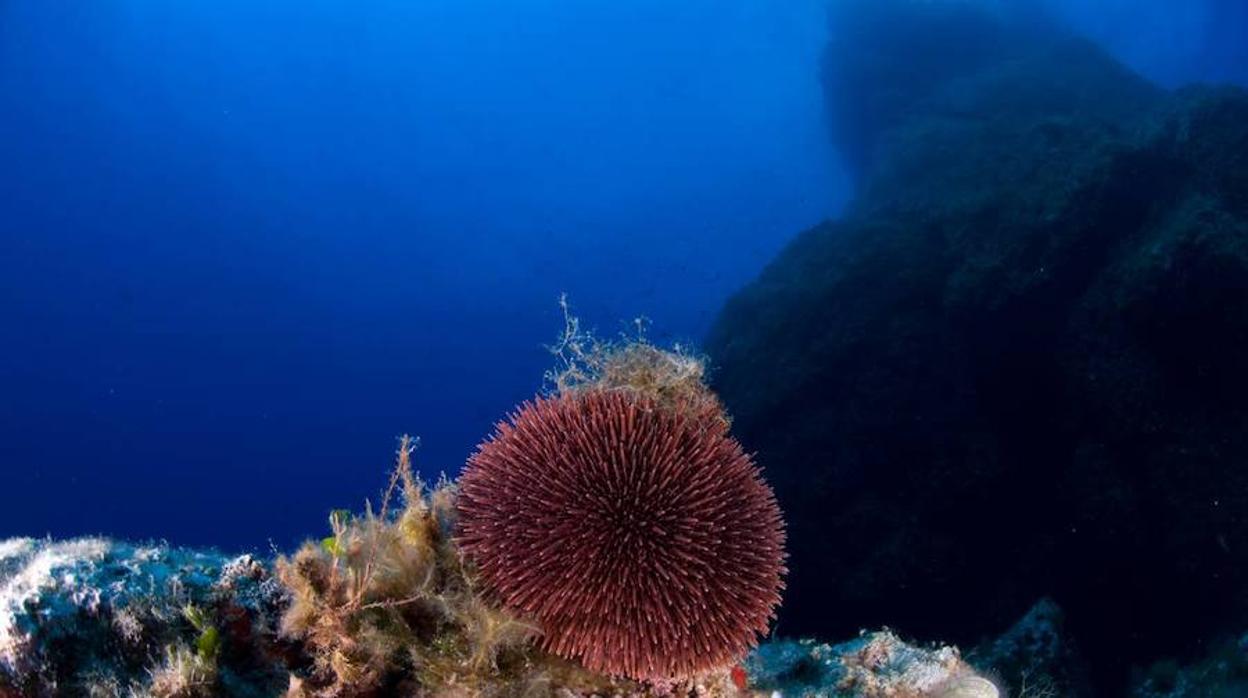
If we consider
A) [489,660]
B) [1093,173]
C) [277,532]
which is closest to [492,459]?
[489,660]

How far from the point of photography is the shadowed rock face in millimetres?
12320

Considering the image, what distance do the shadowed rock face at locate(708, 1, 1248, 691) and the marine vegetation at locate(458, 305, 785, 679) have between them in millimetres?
10860

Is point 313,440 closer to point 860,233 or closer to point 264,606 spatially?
point 860,233

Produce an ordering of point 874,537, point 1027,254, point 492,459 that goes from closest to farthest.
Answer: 1. point 492,459
2. point 874,537
3. point 1027,254

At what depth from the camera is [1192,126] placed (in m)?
16.5

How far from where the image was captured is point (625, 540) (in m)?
3.46

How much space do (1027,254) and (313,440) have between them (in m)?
48.9

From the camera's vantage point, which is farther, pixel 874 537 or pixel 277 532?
pixel 277 532

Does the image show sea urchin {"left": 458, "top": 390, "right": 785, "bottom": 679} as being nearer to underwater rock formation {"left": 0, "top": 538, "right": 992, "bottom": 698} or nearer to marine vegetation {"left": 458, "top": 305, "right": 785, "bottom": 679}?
marine vegetation {"left": 458, "top": 305, "right": 785, "bottom": 679}

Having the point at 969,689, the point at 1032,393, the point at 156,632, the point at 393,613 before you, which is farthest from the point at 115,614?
the point at 1032,393

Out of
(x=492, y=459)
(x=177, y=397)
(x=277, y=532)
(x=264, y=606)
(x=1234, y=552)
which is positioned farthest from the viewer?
(x=177, y=397)

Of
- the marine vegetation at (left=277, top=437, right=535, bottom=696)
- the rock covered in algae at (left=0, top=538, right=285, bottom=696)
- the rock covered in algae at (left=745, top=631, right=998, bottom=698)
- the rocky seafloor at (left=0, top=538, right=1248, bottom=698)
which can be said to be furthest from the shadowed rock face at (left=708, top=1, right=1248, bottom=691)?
the rock covered in algae at (left=0, top=538, right=285, bottom=696)

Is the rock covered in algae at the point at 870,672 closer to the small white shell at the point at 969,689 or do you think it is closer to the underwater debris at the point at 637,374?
the small white shell at the point at 969,689

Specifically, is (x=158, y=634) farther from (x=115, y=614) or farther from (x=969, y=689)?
(x=969, y=689)
